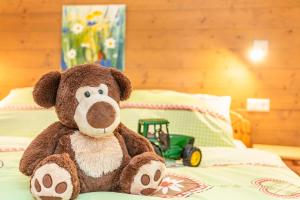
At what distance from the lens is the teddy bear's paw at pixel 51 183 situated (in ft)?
2.90

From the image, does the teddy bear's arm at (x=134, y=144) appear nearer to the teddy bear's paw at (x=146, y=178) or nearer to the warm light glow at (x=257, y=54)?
the teddy bear's paw at (x=146, y=178)

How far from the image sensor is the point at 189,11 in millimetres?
2555

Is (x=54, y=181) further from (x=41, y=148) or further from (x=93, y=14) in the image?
(x=93, y=14)

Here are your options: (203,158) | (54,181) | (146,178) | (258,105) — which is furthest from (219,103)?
(54,181)

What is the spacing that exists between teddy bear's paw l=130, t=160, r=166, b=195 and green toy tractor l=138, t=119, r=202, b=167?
45cm

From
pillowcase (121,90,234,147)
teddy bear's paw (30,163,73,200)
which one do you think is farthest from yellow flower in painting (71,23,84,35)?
teddy bear's paw (30,163,73,200)

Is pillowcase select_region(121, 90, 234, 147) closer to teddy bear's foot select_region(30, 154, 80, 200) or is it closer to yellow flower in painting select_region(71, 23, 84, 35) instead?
yellow flower in painting select_region(71, 23, 84, 35)

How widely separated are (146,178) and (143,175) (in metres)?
0.01

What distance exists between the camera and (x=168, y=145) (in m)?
1.58

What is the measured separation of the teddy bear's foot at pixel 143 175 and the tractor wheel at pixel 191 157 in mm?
524

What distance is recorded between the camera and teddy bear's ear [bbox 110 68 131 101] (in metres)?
1.13

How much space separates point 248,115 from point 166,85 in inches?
23.9

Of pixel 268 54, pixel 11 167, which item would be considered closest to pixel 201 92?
pixel 268 54

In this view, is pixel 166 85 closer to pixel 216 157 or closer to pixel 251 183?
pixel 216 157
